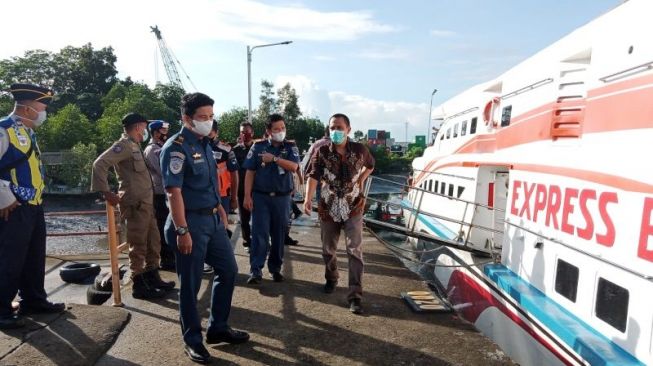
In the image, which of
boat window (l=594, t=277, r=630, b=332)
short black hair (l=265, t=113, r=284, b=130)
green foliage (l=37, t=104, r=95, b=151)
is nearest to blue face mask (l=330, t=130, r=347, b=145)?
short black hair (l=265, t=113, r=284, b=130)

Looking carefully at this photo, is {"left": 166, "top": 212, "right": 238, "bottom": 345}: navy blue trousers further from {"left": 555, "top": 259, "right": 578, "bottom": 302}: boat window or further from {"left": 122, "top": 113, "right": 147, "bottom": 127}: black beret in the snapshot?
{"left": 555, "top": 259, "right": 578, "bottom": 302}: boat window

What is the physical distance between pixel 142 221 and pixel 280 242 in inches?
62.1

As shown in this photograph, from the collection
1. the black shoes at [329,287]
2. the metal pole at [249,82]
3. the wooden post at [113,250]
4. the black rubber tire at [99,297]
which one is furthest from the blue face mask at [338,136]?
the metal pole at [249,82]

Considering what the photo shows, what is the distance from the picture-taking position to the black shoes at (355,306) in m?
4.13

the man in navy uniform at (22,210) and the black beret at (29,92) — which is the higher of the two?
the black beret at (29,92)

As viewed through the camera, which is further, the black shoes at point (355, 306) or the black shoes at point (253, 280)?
the black shoes at point (253, 280)

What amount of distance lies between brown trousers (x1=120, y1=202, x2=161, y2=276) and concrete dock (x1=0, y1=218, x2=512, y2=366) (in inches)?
14.1

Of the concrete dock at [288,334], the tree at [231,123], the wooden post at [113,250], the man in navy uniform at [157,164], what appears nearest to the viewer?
the concrete dock at [288,334]

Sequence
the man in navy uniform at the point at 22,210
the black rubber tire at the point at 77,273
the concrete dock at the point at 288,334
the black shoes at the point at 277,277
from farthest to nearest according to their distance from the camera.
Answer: the black rubber tire at the point at 77,273
the black shoes at the point at 277,277
the man in navy uniform at the point at 22,210
the concrete dock at the point at 288,334

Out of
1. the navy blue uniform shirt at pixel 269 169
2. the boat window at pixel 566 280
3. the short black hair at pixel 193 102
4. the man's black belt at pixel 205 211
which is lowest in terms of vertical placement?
the boat window at pixel 566 280

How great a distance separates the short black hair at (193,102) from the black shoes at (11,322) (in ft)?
7.10

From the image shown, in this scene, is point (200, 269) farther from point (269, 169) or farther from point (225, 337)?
point (269, 169)

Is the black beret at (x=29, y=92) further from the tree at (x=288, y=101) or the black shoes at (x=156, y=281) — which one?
the tree at (x=288, y=101)

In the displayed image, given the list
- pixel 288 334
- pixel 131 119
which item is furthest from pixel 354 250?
pixel 131 119
